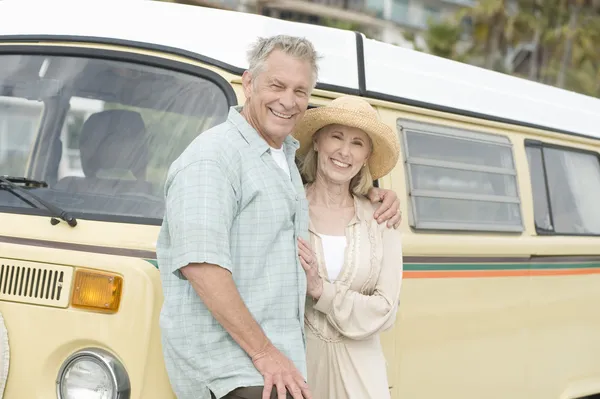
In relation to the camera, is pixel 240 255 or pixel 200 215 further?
pixel 240 255

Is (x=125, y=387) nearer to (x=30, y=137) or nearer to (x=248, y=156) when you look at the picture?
(x=248, y=156)

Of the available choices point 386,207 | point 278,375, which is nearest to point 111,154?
point 386,207

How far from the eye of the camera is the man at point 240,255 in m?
Answer: 3.01

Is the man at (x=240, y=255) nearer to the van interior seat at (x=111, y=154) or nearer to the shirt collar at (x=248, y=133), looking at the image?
the shirt collar at (x=248, y=133)

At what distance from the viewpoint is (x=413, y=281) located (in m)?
4.42

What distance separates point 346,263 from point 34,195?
1251 millimetres

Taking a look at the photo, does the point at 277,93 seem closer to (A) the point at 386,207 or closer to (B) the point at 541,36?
(A) the point at 386,207

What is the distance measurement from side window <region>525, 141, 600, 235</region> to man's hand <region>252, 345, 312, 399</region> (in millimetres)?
2638

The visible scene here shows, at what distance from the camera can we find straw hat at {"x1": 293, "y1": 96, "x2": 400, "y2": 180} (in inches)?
146

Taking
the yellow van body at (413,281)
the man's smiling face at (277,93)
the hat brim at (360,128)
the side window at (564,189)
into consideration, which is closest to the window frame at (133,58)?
the yellow van body at (413,281)

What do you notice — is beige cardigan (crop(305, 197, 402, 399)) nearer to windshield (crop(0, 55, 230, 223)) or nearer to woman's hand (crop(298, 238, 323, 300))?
woman's hand (crop(298, 238, 323, 300))

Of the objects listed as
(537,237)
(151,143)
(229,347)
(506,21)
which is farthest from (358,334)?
(506,21)

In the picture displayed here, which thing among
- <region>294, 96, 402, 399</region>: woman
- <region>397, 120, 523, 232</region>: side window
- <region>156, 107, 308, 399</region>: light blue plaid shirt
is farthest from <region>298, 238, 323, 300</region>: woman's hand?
<region>397, 120, 523, 232</region>: side window

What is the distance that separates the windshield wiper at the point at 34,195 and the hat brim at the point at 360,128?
939 millimetres
